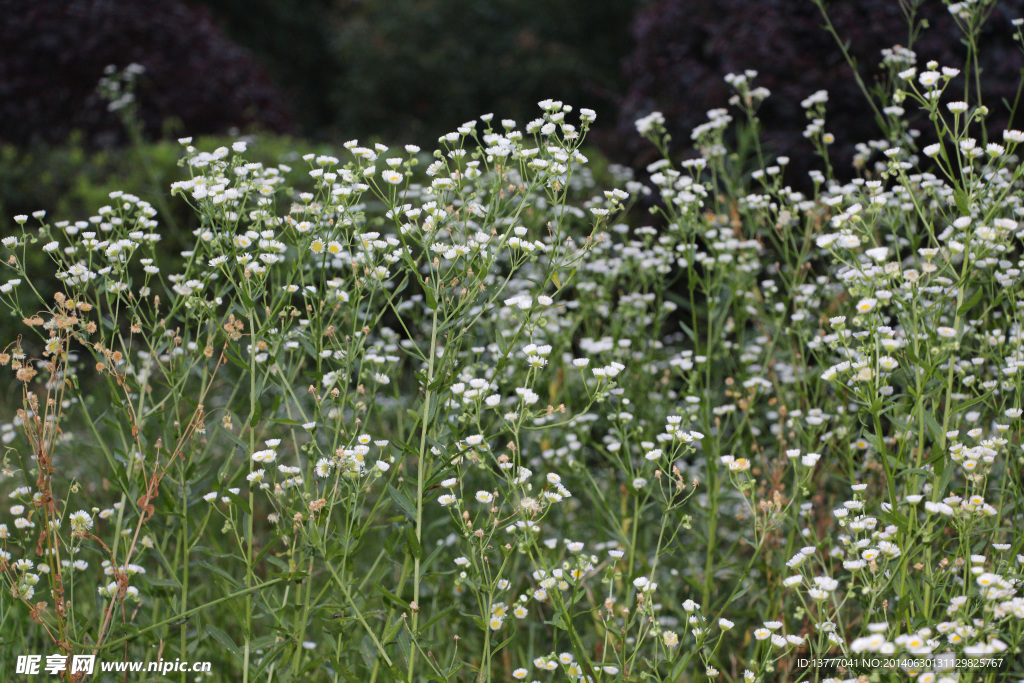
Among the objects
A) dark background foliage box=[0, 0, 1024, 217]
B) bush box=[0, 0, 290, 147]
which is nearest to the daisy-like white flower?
dark background foliage box=[0, 0, 1024, 217]

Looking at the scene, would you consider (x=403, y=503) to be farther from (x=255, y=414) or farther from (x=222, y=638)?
(x=222, y=638)

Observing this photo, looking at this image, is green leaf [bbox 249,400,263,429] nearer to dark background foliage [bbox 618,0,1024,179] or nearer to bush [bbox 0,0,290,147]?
dark background foliage [bbox 618,0,1024,179]

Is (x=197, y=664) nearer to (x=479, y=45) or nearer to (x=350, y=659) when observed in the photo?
(x=350, y=659)

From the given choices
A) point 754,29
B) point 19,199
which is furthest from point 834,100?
point 19,199

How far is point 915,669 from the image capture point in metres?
1.61

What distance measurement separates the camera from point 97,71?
725 centimetres

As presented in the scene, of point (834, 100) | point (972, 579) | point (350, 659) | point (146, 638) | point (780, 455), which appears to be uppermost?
point (834, 100)

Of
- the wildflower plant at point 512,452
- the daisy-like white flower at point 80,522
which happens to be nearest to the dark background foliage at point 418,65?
the wildflower plant at point 512,452

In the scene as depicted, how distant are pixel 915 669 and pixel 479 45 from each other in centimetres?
1342

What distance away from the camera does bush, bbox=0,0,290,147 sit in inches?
279

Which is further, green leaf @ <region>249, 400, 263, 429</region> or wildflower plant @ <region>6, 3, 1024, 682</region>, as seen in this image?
green leaf @ <region>249, 400, 263, 429</region>

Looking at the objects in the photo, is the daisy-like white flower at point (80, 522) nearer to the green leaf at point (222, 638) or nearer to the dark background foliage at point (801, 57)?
the green leaf at point (222, 638)

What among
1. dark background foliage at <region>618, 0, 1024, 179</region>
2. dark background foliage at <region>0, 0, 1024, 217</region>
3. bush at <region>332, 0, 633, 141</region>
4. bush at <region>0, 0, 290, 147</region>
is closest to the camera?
dark background foliage at <region>618, 0, 1024, 179</region>

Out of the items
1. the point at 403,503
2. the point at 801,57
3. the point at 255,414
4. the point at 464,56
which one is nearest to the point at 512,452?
the point at 403,503
